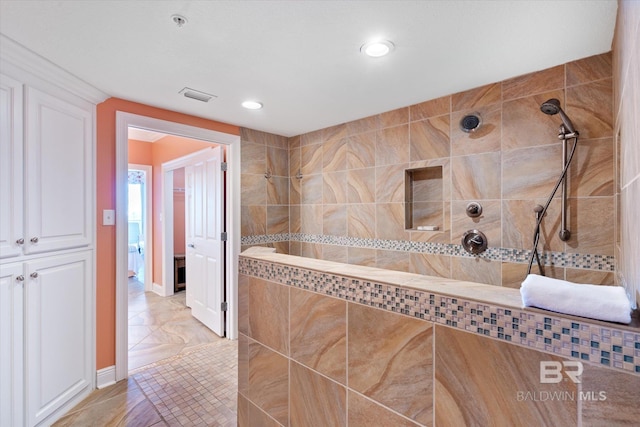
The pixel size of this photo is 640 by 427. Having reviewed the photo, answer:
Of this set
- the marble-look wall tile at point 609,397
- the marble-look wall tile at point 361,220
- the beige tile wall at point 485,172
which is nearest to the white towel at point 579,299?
the marble-look wall tile at point 609,397

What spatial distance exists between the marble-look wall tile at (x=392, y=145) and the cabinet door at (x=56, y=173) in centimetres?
233

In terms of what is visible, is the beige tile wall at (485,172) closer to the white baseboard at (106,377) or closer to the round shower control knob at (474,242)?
the round shower control knob at (474,242)

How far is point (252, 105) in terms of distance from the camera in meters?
2.50

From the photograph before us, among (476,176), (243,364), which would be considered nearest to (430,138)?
(476,176)

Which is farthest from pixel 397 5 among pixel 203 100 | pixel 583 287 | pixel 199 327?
pixel 199 327

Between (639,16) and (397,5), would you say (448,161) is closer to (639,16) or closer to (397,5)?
(397,5)

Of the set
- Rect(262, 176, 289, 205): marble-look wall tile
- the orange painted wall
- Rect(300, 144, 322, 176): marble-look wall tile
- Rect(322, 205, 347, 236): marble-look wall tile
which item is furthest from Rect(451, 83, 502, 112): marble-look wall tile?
the orange painted wall

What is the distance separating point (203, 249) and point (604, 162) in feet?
11.7

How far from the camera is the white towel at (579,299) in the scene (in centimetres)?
61

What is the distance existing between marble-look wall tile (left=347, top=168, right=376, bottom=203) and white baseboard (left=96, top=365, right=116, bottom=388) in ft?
8.05

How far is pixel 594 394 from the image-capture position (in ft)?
2.07

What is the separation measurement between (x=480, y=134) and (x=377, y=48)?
1.06m

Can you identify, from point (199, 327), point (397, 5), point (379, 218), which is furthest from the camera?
point (199, 327)

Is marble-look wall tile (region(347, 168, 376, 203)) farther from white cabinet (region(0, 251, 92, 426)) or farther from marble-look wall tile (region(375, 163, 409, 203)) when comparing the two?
white cabinet (region(0, 251, 92, 426))
